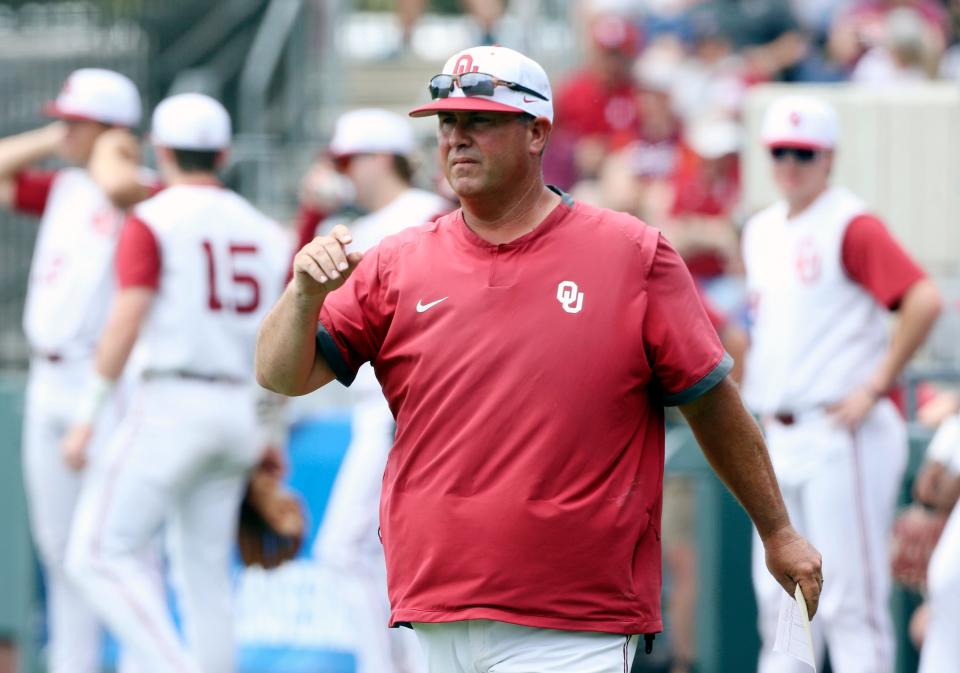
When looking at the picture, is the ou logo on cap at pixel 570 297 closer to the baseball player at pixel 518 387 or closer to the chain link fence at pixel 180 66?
the baseball player at pixel 518 387

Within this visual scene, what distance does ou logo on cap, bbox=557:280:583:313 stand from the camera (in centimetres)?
386

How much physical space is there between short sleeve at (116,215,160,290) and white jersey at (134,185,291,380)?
1.0 inches

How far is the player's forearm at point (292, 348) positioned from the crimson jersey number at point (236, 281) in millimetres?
2620

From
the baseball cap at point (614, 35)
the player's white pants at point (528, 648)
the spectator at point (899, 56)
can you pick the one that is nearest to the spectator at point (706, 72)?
the baseball cap at point (614, 35)

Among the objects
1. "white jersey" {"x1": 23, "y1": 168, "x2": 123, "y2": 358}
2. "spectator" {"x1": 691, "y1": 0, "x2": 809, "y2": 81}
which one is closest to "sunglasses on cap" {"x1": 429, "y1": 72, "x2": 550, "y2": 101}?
"white jersey" {"x1": 23, "y1": 168, "x2": 123, "y2": 358}

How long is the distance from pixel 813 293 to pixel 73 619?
11.2 ft

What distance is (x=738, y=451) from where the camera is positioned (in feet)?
13.1

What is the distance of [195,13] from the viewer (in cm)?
1254

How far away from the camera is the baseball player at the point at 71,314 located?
7168 mm

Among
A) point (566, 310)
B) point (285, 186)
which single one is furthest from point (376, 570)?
point (285, 186)

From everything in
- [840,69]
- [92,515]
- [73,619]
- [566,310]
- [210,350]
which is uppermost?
[840,69]

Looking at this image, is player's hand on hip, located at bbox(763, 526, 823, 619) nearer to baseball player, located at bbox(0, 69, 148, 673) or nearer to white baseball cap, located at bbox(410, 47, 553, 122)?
white baseball cap, located at bbox(410, 47, 553, 122)

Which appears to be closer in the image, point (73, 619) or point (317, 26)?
point (73, 619)

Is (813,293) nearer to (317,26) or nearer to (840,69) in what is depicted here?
(840,69)
